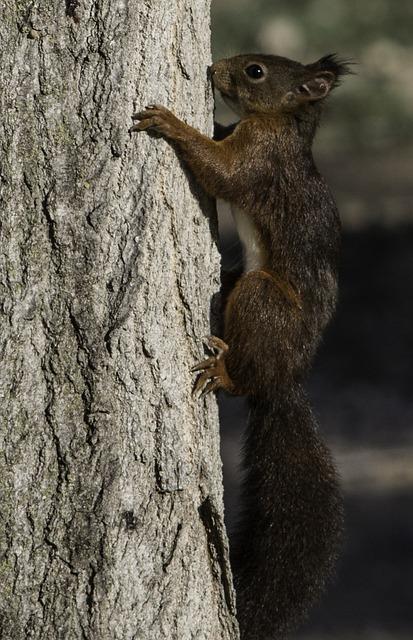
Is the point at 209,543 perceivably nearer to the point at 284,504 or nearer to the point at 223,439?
the point at 284,504

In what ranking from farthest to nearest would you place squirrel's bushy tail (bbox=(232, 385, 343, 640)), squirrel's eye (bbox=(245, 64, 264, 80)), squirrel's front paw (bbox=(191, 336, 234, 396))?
squirrel's eye (bbox=(245, 64, 264, 80)), squirrel's bushy tail (bbox=(232, 385, 343, 640)), squirrel's front paw (bbox=(191, 336, 234, 396))

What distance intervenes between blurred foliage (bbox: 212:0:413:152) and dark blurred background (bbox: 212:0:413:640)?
0.01m

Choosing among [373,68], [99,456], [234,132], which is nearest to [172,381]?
[99,456]

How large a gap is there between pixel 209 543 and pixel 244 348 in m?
0.57

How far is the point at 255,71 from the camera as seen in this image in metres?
3.85

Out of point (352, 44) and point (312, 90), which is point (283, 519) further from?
point (352, 44)

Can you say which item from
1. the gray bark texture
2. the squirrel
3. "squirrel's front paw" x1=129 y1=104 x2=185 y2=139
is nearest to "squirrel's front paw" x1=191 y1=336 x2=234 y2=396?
the squirrel

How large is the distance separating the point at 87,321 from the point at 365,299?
6909 millimetres

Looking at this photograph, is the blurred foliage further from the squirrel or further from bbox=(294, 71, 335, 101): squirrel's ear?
the squirrel

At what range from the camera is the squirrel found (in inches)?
133

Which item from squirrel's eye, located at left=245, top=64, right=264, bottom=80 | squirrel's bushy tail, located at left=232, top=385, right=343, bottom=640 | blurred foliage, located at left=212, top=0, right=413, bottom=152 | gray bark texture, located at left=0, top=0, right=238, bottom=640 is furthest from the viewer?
blurred foliage, located at left=212, top=0, right=413, bottom=152

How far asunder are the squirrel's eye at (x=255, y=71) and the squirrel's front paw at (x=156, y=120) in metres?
0.85

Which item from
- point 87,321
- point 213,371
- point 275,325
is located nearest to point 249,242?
point 275,325

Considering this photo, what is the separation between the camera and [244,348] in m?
3.46
